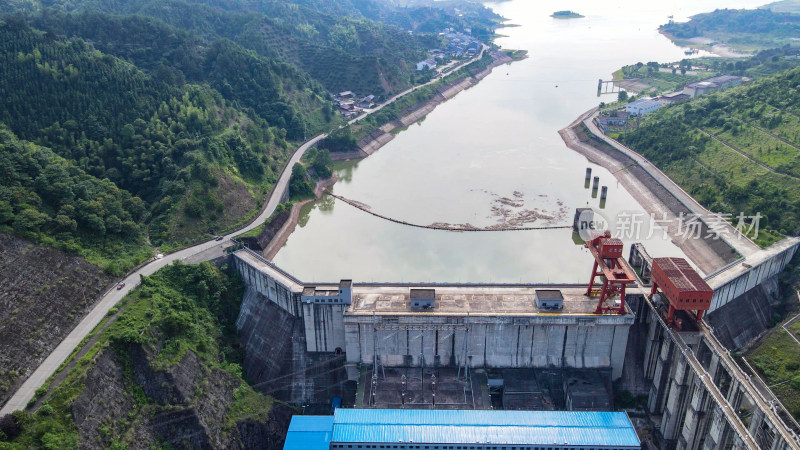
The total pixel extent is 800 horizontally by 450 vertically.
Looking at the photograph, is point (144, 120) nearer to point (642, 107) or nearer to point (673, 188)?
point (673, 188)

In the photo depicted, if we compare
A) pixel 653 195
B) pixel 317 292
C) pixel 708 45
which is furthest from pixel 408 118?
pixel 708 45

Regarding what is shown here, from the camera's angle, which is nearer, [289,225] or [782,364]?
[782,364]

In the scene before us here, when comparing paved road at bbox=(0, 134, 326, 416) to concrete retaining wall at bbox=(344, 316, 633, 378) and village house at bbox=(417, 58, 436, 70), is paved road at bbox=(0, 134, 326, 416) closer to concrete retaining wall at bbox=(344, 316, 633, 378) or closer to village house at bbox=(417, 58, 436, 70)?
concrete retaining wall at bbox=(344, 316, 633, 378)

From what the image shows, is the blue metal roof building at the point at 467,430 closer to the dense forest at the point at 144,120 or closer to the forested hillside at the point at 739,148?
the dense forest at the point at 144,120

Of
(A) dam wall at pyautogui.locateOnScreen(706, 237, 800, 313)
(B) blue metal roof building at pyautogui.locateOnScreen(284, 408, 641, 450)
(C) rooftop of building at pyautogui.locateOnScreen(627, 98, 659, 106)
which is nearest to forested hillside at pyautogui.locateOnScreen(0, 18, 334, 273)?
(B) blue metal roof building at pyautogui.locateOnScreen(284, 408, 641, 450)

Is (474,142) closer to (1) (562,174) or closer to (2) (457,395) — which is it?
(1) (562,174)

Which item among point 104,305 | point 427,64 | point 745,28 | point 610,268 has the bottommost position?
point 104,305

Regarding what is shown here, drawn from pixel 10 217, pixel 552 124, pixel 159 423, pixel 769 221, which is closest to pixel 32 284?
pixel 10 217
